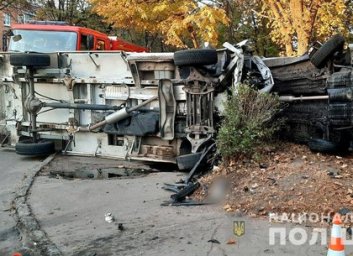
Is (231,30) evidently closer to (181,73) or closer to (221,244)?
(181,73)

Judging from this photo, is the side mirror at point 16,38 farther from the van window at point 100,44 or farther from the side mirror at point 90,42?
the van window at point 100,44

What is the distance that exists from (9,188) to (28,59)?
121 inches

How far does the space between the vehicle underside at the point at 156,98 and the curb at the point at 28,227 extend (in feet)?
7.21

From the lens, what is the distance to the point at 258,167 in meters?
5.78

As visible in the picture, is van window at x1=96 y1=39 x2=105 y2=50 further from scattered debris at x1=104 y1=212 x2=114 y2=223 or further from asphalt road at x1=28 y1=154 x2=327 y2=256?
scattered debris at x1=104 y1=212 x2=114 y2=223

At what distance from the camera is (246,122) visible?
6.01m

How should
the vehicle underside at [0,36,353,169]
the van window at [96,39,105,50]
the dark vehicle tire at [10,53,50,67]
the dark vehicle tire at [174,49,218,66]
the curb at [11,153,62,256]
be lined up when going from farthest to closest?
the van window at [96,39,105,50], the dark vehicle tire at [10,53,50,67], the dark vehicle tire at [174,49,218,66], the vehicle underside at [0,36,353,169], the curb at [11,153,62,256]

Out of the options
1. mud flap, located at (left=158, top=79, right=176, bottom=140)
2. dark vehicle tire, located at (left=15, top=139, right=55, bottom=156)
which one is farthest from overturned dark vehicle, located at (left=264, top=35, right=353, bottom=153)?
dark vehicle tire, located at (left=15, top=139, right=55, bottom=156)

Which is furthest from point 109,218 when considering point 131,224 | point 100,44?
point 100,44

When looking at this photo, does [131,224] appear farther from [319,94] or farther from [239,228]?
[319,94]

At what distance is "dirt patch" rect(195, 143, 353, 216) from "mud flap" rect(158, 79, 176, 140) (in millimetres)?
1767

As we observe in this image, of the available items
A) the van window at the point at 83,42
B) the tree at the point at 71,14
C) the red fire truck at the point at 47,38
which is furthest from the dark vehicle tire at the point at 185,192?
the tree at the point at 71,14

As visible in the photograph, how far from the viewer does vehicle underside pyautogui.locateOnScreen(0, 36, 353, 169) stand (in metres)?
6.50

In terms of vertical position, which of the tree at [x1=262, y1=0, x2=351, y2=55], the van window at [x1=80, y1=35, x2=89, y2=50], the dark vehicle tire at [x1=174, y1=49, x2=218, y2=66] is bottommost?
the dark vehicle tire at [x1=174, y1=49, x2=218, y2=66]
